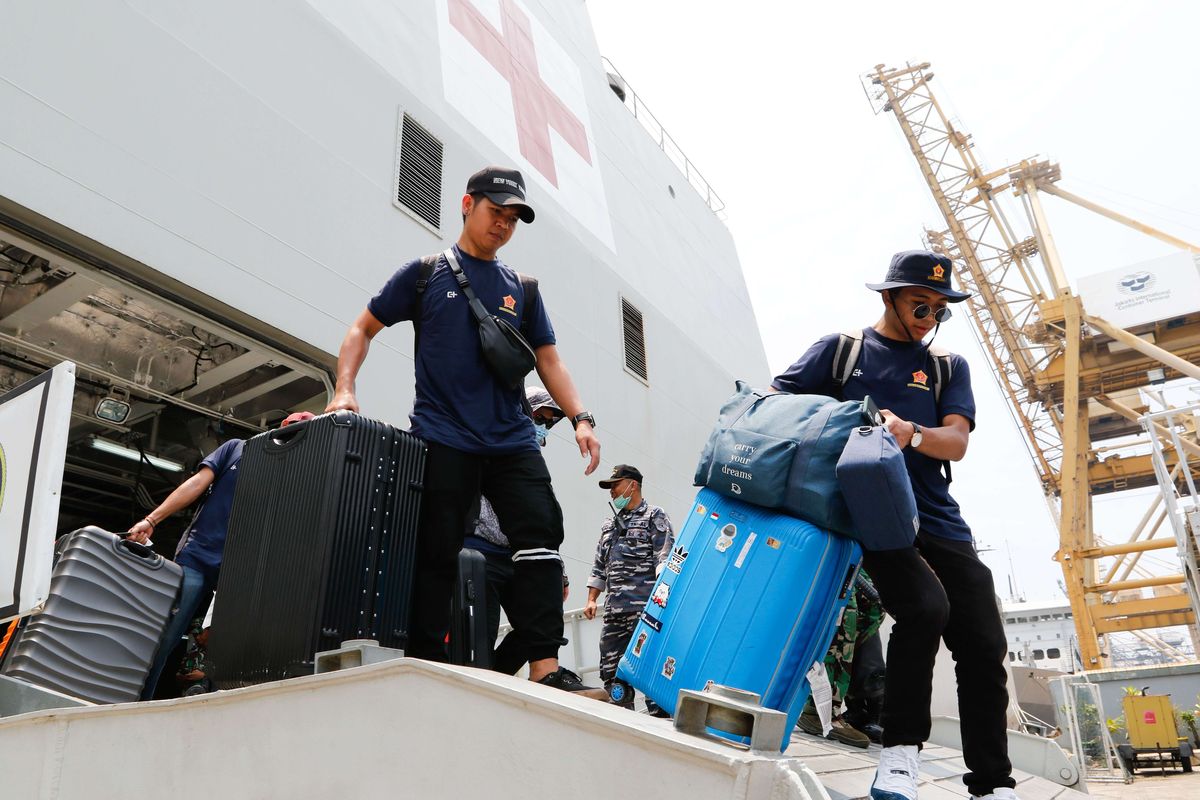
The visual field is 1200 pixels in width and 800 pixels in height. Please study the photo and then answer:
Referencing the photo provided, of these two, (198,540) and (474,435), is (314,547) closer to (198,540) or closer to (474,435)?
(474,435)

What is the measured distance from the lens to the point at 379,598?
1.81 metres

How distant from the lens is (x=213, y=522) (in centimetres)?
296

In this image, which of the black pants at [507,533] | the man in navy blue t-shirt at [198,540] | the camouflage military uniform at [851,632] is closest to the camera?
the black pants at [507,533]

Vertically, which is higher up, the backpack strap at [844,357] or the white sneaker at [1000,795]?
the backpack strap at [844,357]

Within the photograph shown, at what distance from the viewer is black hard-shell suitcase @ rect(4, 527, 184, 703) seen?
7.57 feet

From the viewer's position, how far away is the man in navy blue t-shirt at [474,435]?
1971mm

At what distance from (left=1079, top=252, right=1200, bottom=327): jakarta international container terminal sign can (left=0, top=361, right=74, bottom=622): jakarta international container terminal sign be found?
24.0m

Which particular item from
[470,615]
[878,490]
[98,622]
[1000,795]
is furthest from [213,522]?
[1000,795]

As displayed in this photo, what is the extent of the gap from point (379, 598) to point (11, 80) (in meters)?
2.51

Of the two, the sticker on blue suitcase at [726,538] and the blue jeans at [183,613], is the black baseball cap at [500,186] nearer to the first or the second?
the sticker on blue suitcase at [726,538]

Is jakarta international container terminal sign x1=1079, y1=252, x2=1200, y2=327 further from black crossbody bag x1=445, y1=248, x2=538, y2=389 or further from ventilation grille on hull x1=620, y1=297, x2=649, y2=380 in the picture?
black crossbody bag x1=445, y1=248, x2=538, y2=389

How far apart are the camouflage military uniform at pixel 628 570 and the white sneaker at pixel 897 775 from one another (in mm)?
2075

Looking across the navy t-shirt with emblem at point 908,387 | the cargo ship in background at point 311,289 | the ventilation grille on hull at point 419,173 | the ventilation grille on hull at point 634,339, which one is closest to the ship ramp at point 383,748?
the cargo ship in background at point 311,289

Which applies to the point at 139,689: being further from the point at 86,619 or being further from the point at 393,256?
the point at 393,256
